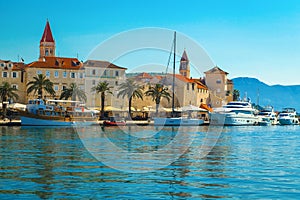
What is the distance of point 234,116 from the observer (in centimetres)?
8094

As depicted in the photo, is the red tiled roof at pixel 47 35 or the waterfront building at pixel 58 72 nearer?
the waterfront building at pixel 58 72

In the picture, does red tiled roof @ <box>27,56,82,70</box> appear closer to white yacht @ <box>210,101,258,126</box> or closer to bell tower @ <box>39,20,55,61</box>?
bell tower @ <box>39,20,55,61</box>

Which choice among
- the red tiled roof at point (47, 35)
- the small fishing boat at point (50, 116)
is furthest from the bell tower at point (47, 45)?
the small fishing boat at point (50, 116)

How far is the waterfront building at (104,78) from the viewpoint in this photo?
85688 mm

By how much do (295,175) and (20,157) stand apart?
13.7m

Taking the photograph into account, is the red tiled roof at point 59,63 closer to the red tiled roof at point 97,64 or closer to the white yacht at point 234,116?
the red tiled roof at point 97,64

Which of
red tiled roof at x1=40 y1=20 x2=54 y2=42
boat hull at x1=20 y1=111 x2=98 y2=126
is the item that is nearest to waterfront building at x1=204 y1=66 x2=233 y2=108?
red tiled roof at x1=40 y1=20 x2=54 y2=42

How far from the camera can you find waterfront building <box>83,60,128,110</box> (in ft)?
281

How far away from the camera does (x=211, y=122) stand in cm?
7906

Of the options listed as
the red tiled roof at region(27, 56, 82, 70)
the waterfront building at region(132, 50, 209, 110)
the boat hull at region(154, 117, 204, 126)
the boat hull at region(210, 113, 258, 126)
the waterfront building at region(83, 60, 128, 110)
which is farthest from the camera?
the waterfront building at region(132, 50, 209, 110)

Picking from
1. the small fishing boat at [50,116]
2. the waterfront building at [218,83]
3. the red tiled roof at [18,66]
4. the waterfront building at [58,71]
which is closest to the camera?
the small fishing boat at [50,116]

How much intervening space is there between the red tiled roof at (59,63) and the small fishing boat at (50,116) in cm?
2150

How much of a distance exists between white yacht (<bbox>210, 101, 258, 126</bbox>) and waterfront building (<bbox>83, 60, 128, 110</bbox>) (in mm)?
16248

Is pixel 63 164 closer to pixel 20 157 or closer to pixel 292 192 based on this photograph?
pixel 20 157
